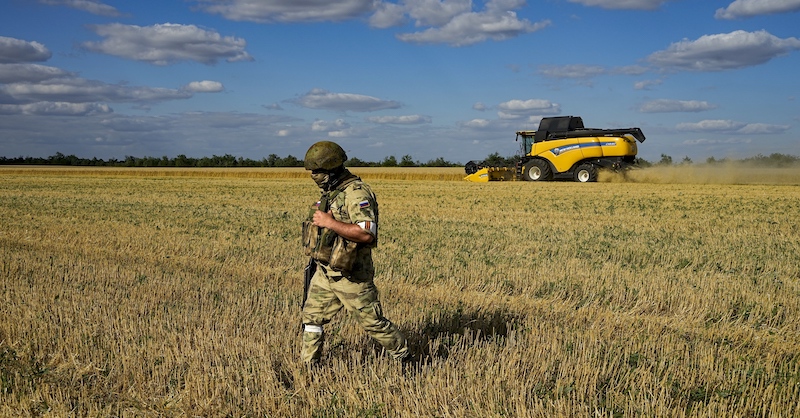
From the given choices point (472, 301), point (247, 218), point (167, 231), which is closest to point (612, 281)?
point (472, 301)

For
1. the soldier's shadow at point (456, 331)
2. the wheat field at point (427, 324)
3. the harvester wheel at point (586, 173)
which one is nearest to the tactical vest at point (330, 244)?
the wheat field at point (427, 324)

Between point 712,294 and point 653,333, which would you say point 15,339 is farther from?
point 712,294

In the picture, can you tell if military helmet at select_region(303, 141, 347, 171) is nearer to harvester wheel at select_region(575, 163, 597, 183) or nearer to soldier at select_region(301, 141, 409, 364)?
soldier at select_region(301, 141, 409, 364)

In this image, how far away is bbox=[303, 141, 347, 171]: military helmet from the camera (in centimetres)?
494

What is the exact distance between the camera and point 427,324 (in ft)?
22.3

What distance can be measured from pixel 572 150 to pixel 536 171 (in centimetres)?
240

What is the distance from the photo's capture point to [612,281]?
29.6ft

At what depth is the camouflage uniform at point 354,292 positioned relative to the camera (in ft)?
16.1

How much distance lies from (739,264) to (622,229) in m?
4.80

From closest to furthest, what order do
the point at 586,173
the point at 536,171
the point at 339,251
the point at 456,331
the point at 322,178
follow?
the point at 339,251
the point at 322,178
the point at 456,331
the point at 586,173
the point at 536,171

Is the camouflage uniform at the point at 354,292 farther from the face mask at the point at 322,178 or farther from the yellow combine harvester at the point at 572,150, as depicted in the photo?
the yellow combine harvester at the point at 572,150

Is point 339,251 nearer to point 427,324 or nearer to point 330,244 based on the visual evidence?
point 330,244

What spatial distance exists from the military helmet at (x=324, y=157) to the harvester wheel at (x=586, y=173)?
96.1 feet

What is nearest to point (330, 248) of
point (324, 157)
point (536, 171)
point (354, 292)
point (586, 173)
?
point (354, 292)
